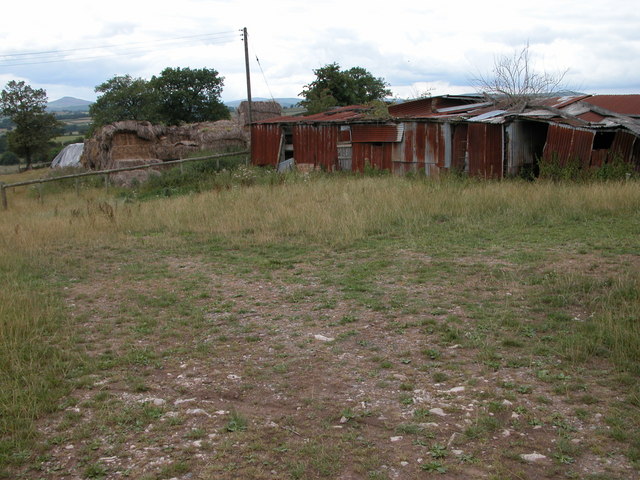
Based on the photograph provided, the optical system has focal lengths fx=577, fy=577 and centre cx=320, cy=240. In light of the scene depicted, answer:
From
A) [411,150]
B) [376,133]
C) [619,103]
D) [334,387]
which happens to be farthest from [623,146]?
[334,387]

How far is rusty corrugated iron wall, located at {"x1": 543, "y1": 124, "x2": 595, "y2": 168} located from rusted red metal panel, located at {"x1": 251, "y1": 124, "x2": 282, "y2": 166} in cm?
1102

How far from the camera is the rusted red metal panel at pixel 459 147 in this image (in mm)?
16328

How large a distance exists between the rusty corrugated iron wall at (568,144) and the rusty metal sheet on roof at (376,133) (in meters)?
5.05

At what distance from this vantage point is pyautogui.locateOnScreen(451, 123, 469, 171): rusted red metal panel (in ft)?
53.6

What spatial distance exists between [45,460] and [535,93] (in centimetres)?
1805

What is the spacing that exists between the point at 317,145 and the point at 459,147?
6032 millimetres

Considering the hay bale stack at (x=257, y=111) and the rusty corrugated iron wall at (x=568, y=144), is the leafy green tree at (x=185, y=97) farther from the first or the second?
the rusty corrugated iron wall at (x=568, y=144)

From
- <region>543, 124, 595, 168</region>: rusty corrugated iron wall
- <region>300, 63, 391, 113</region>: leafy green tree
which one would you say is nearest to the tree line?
<region>300, 63, 391, 113</region>: leafy green tree

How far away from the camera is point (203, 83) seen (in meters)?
40.8

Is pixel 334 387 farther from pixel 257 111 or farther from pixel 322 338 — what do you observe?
pixel 257 111

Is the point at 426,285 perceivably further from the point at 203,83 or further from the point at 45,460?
the point at 203,83

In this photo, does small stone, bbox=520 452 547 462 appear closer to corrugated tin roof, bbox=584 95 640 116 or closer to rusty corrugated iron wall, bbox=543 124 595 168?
rusty corrugated iron wall, bbox=543 124 595 168

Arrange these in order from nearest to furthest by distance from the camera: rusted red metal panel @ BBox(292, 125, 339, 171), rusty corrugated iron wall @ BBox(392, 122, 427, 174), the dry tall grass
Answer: the dry tall grass → rusty corrugated iron wall @ BBox(392, 122, 427, 174) → rusted red metal panel @ BBox(292, 125, 339, 171)

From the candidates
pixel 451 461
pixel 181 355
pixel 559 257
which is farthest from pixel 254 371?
pixel 559 257
